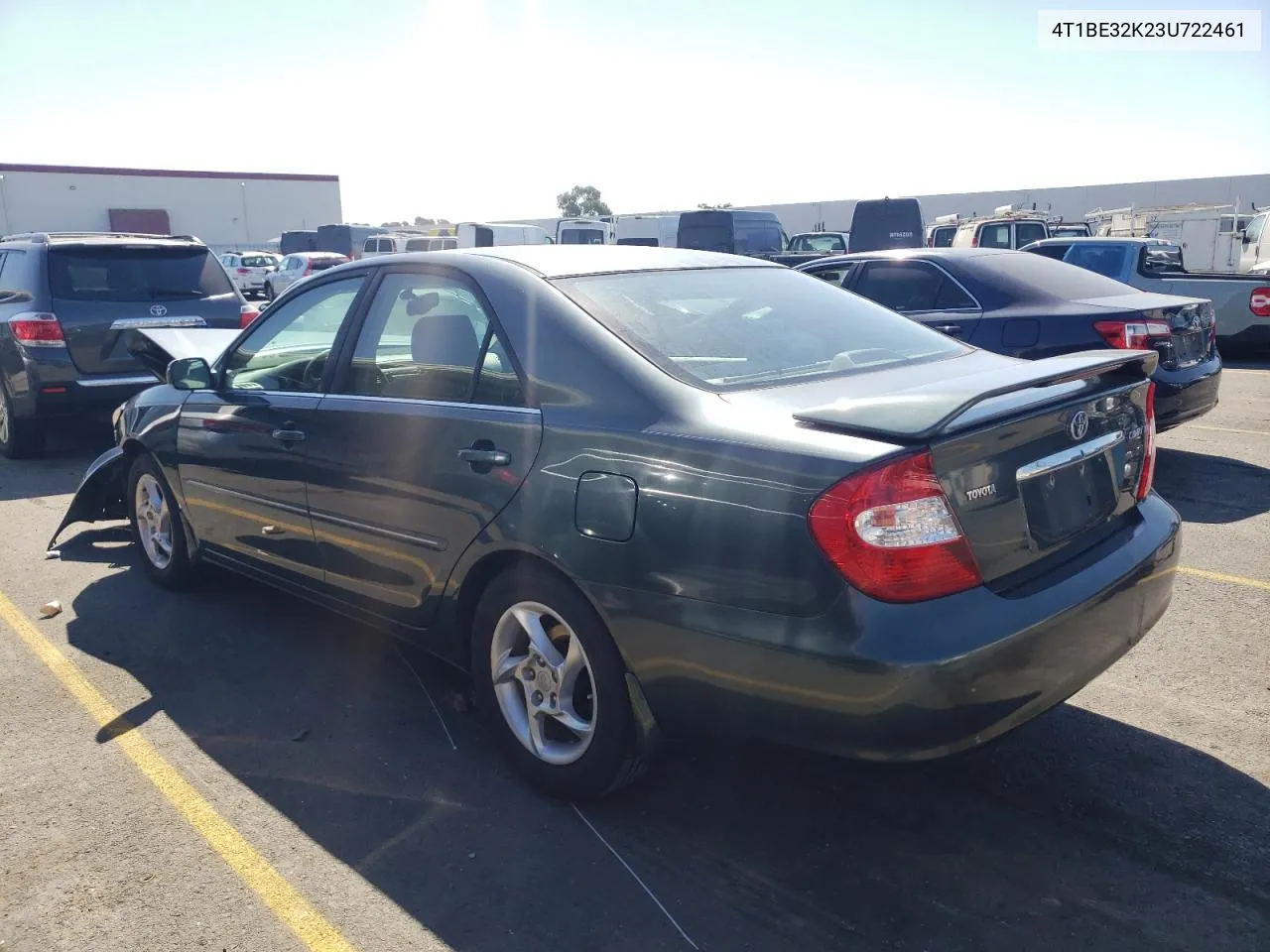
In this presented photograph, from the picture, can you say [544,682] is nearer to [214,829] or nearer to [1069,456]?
[214,829]

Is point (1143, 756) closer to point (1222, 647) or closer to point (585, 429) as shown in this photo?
point (1222, 647)

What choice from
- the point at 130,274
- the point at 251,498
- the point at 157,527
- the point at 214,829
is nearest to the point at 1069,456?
the point at 214,829

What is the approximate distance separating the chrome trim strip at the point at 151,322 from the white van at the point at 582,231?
57.3 ft

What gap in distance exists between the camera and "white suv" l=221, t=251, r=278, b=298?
31284 mm

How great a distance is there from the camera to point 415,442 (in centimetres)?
362

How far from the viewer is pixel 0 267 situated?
951 centimetres

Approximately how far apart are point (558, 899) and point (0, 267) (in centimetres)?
910

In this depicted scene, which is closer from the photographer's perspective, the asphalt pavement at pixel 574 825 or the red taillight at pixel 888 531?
the red taillight at pixel 888 531

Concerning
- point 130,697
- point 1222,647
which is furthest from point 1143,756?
point 130,697

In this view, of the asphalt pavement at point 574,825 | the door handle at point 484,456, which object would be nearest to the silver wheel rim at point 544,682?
the asphalt pavement at point 574,825

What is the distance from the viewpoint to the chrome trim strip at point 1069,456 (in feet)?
9.32

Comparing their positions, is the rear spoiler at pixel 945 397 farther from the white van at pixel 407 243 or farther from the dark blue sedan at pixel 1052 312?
the white van at pixel 407 243

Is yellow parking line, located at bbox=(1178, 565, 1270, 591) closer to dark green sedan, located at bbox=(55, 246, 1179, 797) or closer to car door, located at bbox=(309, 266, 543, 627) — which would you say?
dark green sedan, located at bbox=(55, 246, 1179, 797)

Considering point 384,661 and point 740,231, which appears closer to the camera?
point 384,661
